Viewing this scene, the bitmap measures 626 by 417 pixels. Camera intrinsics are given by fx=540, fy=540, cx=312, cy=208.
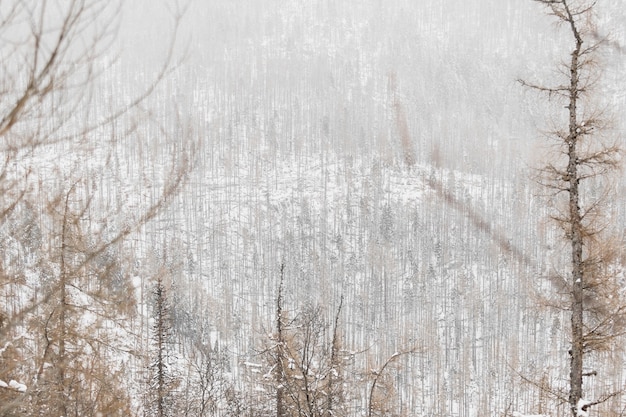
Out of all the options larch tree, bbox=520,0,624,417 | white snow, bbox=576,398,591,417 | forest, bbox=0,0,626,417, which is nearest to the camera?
forest, bbox=0,0,626,417

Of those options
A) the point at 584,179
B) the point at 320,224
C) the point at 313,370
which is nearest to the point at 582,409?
the point at 584,179

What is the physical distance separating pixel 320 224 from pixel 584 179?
122 meters

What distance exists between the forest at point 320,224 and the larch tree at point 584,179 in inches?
1.2

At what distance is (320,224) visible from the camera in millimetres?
127812

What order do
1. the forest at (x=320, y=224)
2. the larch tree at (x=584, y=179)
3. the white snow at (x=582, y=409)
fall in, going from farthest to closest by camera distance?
the larch tree at (x=584, y=179) < the white snow at (x=582, y=409) < the forest at (x=320, y=224)

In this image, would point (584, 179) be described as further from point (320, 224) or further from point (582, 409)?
point (320, 224)

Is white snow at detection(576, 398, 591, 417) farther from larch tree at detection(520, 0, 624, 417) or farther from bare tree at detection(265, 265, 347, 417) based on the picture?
bare tree at detection(265, 265, 347, 417)

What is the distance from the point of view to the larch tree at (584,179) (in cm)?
559

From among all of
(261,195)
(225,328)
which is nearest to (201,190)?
(261,195)

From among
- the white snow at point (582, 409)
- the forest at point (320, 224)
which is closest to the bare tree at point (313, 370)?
the forest at point (320, 224)

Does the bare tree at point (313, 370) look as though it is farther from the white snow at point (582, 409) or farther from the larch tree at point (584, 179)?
the larch tree at point (584, 179)

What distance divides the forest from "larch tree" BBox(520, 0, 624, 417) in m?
0.03

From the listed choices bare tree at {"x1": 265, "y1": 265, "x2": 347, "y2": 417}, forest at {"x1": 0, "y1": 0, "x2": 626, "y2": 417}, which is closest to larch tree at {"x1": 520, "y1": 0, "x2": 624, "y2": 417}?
forest at {"x1": 0, "y1": 0, "x2": 626, "y2": 417}

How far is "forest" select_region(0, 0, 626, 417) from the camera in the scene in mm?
2867
